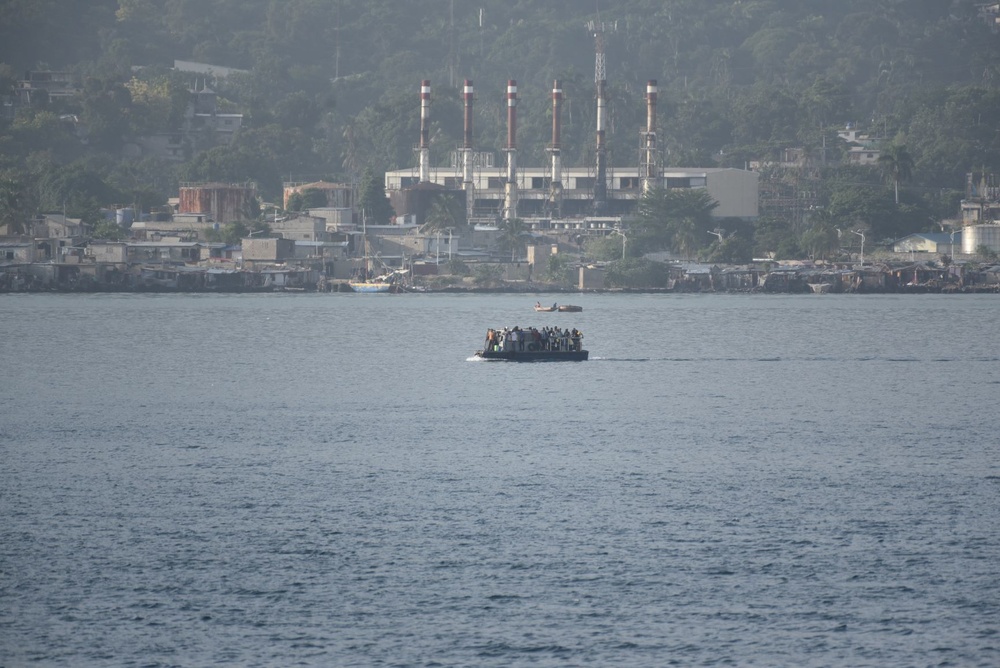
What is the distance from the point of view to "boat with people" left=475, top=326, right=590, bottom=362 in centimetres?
9019

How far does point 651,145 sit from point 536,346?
100721 millimetres

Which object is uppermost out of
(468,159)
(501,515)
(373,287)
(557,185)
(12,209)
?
(468,159)

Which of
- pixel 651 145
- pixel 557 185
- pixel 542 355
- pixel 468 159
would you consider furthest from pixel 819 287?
pixel 542 355

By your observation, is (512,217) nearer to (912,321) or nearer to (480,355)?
(912,321)

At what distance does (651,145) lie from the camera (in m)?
188

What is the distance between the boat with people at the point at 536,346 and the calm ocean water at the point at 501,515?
91 cm

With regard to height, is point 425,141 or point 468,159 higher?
point 425,141

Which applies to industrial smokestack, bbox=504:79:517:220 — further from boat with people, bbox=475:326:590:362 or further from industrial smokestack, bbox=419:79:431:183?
boat with people, bbox=475:326:590:362

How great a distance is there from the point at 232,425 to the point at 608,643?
34.0m

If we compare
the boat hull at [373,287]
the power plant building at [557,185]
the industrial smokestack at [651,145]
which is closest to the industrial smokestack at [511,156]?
the power plant building at [557,185]

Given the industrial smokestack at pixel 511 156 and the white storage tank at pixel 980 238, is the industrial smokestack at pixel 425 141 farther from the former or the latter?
the white storage tank at pixel 980 238

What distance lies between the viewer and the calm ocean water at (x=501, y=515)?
1474 inches

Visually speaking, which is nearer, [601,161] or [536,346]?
[536,346]

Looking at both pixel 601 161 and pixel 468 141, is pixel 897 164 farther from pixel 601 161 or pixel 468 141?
pixel 468 141
